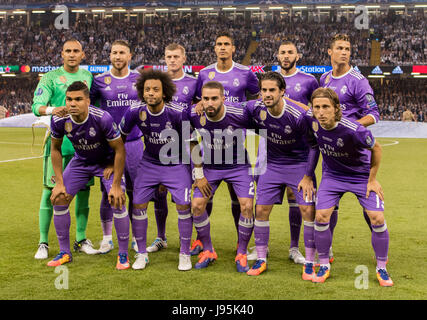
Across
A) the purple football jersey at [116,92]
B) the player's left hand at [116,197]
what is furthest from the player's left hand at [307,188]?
the purple football jersey at [116,92]

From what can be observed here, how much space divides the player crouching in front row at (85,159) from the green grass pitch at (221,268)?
378 millimetres

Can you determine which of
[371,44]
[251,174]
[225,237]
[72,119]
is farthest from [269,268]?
[371,44]

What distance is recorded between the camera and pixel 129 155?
5883mm

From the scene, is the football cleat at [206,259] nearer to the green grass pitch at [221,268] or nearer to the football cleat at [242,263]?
the green grass pitch at [221,268]

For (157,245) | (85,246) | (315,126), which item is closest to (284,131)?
(315,126)

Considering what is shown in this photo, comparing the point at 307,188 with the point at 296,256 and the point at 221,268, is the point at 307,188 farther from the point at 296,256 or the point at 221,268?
the point at 221,268

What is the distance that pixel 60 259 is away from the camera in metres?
5.30

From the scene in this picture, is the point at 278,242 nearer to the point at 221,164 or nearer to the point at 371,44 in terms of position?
the point at 221,164

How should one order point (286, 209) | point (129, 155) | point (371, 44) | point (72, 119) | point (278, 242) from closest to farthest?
point (72, 119)
point (129, 155)
point (278, 242)
point (286, 209)
point (371, 44)

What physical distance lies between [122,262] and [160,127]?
4.71 feet

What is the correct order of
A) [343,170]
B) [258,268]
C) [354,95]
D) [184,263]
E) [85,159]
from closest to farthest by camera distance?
[343,170] < [258,268] < [184,263] < [85,159] < [354,95]

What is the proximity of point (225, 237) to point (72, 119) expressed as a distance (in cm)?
262

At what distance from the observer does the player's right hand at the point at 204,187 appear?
529 centimetres

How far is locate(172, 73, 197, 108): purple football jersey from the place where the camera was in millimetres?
5984
